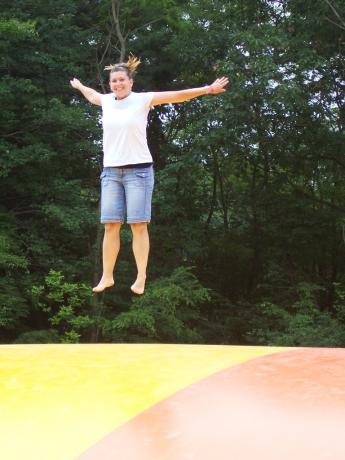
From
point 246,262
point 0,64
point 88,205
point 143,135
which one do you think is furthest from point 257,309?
point 143,135

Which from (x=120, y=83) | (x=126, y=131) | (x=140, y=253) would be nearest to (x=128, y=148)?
(x=126, y=131)

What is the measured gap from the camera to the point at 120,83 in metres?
3.74

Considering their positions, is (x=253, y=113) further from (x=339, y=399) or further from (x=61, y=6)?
(x=339, y=399)

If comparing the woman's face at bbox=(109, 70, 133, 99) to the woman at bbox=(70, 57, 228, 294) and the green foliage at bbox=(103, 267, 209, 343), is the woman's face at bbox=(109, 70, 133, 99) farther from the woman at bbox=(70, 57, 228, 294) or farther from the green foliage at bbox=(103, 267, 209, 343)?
the green foliage at bbox=(103, 267, 209, 343)

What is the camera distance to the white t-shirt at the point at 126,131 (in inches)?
145

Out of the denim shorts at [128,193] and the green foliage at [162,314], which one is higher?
the denim shorts at [128,193]

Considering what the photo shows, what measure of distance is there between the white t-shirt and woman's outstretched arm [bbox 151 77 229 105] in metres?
0.06

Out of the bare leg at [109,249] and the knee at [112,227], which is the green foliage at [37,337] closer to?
the bare leg at [109,249]

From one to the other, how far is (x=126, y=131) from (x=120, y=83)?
0.28 m

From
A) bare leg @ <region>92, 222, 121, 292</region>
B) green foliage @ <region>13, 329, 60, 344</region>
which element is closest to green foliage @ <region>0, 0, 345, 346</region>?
green foliage @ <region>13, 329, 60, 344</region>

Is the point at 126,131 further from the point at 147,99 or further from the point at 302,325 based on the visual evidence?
the point at 302,325

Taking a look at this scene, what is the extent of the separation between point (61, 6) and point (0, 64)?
1.66 m

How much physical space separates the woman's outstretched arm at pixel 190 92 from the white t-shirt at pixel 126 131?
6cm

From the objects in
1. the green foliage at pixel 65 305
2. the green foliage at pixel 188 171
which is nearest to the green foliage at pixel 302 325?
the green foliage at pixel 188 171
